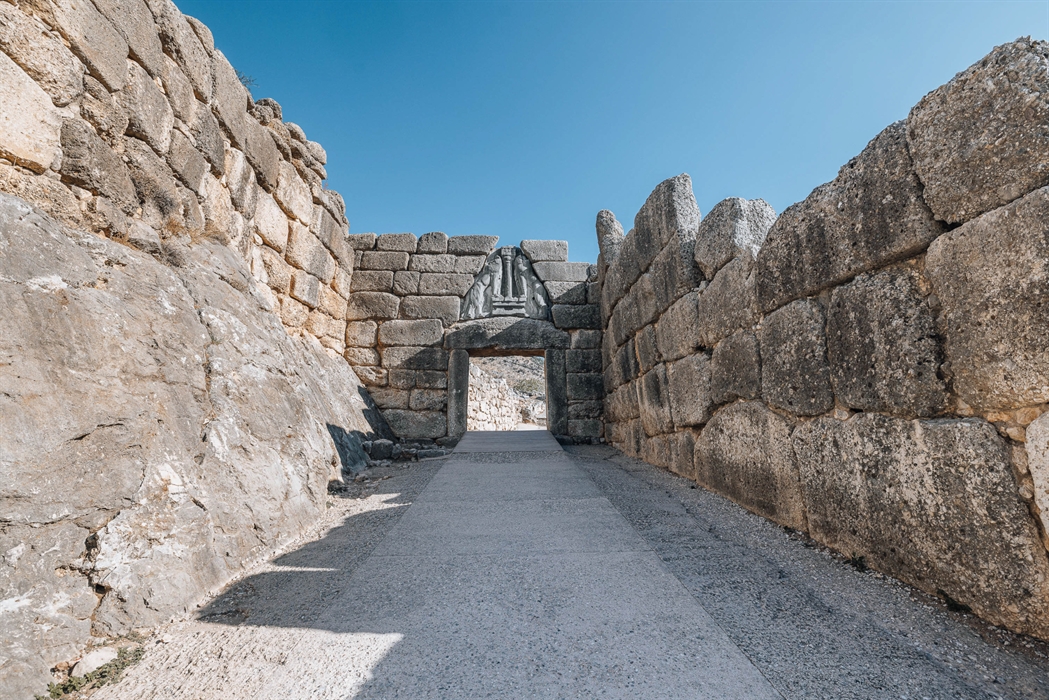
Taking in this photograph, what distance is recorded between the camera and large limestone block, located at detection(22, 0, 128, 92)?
248 centimetres

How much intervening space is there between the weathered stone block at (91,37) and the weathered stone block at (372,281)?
14.5 ft

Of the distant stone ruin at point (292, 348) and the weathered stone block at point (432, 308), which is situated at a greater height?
the weathered stone block at point (432, 308)

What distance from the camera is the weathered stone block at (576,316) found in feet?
24.2

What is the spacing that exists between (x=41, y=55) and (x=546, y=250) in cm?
612

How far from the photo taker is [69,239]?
238 cm

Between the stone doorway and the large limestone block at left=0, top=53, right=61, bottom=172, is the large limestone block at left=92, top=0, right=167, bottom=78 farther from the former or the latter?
the stone doorway

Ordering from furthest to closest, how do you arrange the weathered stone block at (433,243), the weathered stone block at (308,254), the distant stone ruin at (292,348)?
the weathered stone block at (433,243), the weathered stone block at (308,254), the distant stone ruin at (292,348)

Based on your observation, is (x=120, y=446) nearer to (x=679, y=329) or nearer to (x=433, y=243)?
(x=679, y=329)

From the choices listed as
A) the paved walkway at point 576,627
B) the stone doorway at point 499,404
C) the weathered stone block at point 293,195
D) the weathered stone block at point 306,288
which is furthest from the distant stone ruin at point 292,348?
the stone doorway at point 499,404

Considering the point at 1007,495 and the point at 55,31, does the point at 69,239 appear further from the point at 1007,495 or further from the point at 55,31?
the point at 1007,495

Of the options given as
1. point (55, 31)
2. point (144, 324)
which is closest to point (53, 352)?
point (144, 324)

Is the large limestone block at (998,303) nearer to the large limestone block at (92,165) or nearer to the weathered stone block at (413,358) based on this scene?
the large limestone block at (92,165)

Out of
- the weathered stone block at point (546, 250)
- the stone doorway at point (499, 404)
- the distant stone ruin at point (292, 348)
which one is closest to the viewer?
the distant stone ruin at point (292, 348)

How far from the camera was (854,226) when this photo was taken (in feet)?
6.97
